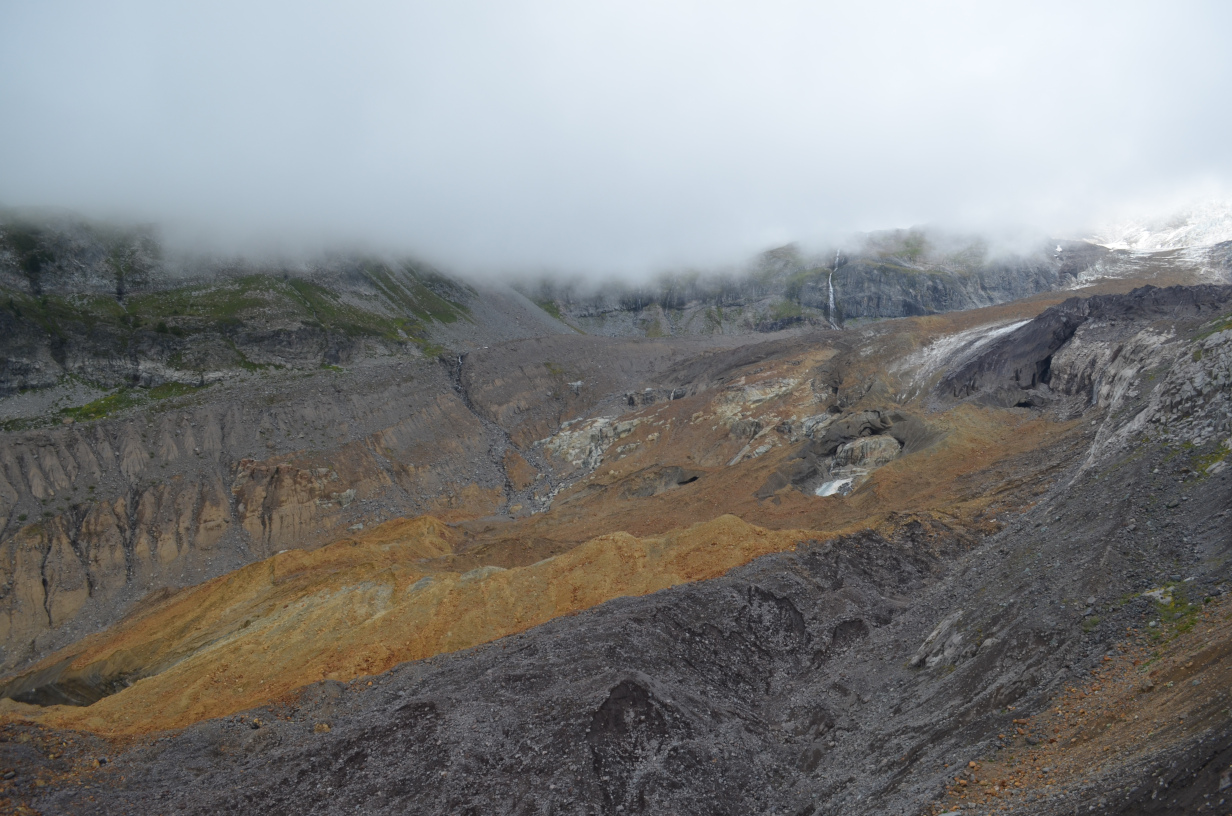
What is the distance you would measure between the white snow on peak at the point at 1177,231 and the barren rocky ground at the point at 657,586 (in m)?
119

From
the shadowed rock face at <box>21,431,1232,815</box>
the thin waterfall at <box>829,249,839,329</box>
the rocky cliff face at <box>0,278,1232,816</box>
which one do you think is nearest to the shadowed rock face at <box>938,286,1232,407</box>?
the rocky cliff face at <box>0,278,1232,816</box>

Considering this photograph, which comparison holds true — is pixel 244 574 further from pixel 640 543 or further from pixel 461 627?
pixel 640 543

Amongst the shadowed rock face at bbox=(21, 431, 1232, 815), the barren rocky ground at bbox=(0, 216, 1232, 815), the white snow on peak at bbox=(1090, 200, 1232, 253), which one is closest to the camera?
the shadowed rock face at bbox=(21, 431, 1232, 815)

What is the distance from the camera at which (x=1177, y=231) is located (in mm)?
168875

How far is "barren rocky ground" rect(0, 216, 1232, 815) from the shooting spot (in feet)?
54.7


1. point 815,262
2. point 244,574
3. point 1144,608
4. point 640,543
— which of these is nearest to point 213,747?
point 640,543

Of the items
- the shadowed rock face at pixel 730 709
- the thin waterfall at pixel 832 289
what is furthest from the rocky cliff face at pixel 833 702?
the thin waterfall at pixel 832 289

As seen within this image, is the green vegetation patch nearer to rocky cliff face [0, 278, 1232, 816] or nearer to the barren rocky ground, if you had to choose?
the barren rocky ground

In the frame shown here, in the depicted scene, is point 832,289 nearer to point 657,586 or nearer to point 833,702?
point 657,586

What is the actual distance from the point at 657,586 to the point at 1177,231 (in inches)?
8105

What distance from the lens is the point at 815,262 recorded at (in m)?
185

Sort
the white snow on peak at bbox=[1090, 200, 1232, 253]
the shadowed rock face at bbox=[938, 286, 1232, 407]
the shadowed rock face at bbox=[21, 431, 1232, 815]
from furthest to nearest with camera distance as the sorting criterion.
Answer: the white snow on peak at bbox=[1090, 200, 1232, 253]
the shadowed rock face at bbox=[938, 286, 1232, 407]
the shadowed rock face at bbox=[21, 431, 1232, 815]

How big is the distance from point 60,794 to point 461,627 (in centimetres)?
1353

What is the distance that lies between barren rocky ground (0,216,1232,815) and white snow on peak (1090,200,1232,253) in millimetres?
119352
